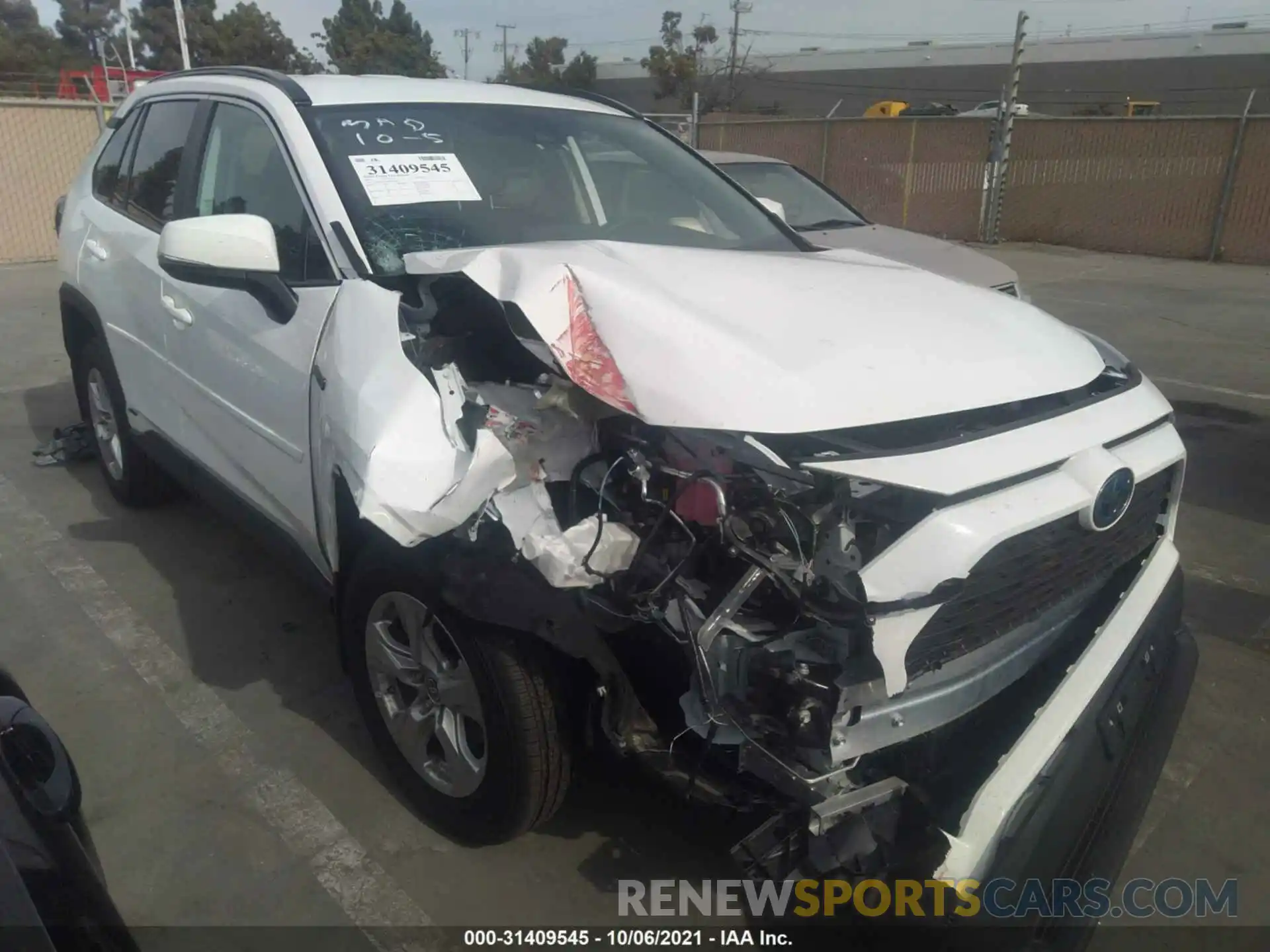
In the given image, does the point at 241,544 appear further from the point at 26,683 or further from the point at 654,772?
the point at 654,772

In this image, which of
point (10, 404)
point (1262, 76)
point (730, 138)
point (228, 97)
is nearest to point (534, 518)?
point (228, 97)

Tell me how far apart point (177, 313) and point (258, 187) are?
57 centimetres

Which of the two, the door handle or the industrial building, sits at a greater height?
the industrial building

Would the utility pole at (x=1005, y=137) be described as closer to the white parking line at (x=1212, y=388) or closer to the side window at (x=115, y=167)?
Result: the white parking line at (x=1212, y=388)

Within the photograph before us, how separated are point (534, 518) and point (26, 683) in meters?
2.36

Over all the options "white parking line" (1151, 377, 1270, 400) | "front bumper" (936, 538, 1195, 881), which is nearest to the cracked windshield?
"front bumper" (936, 538, 1195, 881)

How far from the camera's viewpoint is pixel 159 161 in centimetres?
392

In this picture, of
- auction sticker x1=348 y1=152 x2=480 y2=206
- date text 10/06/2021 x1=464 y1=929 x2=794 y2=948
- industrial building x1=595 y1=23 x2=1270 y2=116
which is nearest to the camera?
date text 10/06/2021 x1=464 y1=929 x2=794 y2=948

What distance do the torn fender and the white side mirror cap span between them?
0.48 meters

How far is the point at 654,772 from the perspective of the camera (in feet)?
6.88

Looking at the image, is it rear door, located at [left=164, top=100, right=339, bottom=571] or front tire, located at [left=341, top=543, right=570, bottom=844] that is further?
rear door, located at [left=164, top=100, right=339, bottom=571]

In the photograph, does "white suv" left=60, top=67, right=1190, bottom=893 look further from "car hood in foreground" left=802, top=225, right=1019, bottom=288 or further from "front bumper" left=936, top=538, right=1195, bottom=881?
"car hood in foreground" left=802, top=225, right=1019, bottom=288

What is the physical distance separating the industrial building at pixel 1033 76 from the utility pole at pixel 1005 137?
21595 millimetres

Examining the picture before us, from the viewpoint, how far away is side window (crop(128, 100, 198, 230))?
3.75 meters
